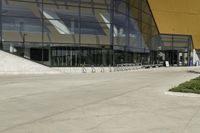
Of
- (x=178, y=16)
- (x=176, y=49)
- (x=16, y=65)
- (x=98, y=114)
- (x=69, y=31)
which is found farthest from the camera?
(x=176, y=49)

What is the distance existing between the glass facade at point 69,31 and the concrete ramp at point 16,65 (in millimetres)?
1782

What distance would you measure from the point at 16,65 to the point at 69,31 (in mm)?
9698

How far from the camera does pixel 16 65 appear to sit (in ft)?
121

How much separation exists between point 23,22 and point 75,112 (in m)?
30.2

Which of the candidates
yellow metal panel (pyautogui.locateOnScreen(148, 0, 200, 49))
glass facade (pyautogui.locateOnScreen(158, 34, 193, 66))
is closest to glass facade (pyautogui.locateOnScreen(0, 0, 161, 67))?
yellow metal panel (pyautogui.locateOnScreen(148, 0, 200, 49))

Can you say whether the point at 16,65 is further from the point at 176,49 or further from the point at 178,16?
the point at 176,49

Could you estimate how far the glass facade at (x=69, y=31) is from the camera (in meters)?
40.4

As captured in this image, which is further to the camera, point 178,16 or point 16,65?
point 178,16

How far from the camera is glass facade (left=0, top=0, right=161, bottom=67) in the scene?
133ft

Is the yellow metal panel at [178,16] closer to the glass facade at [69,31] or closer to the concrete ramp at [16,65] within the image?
the glass facade at [69,31]

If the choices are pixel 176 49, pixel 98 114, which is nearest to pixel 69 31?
pixel 176 49

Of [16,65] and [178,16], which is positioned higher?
[178,16]

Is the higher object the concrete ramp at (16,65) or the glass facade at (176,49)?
the glass facade at (176,49)

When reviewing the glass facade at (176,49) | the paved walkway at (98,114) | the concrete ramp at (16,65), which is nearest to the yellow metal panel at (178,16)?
the glass facade at (176,49)
